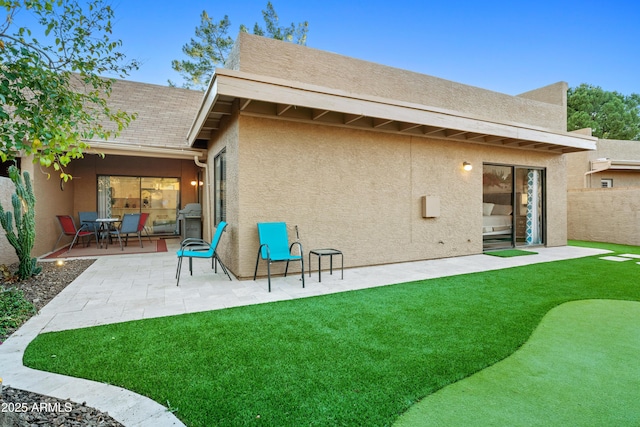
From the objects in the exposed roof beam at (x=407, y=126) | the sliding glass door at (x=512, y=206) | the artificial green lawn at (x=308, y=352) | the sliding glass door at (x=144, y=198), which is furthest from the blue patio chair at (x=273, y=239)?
the sliding glass door at (x=144, y=198)

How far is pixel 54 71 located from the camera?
255cm

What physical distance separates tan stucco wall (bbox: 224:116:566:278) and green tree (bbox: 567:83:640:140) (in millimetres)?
20265

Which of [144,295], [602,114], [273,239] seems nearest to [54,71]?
[144,295]

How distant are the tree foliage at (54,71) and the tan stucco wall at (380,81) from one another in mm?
2856

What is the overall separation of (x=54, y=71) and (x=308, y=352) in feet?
9.96

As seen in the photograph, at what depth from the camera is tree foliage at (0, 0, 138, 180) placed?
1994mm

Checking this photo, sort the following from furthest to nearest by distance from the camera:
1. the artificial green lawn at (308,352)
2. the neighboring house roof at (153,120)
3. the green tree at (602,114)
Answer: the green tree at (602,114)
the neighboring house roof at (153,120)
the artificial green lawn at (308,352)

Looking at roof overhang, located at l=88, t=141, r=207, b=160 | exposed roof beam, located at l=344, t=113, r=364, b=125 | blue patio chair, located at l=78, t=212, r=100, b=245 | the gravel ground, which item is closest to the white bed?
exposed roof beam, located at l=344, t=113, r=364, b=125

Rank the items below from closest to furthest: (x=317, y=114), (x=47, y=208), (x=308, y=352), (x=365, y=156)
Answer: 1. (x=308, y=352)
2. (x=317, y=114)
3. (x=365, y=156)
4. (x=47, y=208)

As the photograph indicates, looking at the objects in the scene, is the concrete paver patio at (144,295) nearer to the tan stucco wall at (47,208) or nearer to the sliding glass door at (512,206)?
the sliding glass door at (512,206)

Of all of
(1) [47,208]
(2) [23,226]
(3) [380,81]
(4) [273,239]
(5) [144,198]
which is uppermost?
(3) [380,81]

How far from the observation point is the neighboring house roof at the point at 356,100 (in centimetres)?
495

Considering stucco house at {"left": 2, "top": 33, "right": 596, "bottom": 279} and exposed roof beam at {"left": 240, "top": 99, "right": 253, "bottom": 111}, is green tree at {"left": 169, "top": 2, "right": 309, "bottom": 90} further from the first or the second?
exposed roof beam at {"left": 240, "top": 99, "right": 253, "bottom": 111}

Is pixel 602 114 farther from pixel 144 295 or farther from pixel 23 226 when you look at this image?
pixel 23 226
